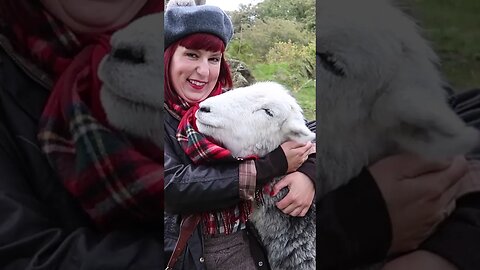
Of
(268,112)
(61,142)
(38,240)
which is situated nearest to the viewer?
(38,240)

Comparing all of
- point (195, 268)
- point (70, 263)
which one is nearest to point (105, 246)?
point (70, 263)

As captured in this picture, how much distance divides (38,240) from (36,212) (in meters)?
0.08

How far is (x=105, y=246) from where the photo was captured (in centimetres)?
163

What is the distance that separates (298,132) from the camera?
191 centimetres

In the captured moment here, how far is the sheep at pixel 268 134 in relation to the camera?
6.23 ft

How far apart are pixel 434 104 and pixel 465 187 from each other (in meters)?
0.27

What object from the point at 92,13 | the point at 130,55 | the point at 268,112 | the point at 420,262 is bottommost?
the point at 420,262

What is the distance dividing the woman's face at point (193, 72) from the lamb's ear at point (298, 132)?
29 centimetres

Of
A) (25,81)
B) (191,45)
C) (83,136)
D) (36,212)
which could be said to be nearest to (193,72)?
(191,45)

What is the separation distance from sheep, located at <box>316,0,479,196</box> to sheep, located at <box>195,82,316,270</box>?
4.5 inches

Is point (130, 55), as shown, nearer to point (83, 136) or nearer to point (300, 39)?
point (83, 136)

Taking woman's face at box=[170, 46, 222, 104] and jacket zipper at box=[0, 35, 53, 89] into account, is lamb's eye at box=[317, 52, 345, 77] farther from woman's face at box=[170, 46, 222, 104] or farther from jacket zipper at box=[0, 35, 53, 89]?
jacket zipper at box=[0, 35, 53, 89]

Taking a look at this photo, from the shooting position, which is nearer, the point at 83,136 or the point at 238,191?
the point at 83,136

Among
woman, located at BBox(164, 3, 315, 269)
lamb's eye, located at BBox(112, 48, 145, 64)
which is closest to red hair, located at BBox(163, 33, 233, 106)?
woman, located at BBox(164, 3, 315, 269)
